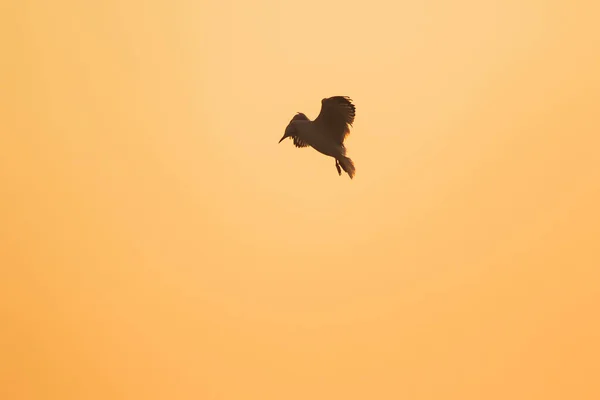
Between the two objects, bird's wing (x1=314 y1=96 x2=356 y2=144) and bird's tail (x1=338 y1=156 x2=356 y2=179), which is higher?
bird's wing (x1=314 y1=96 x2=356 y2=144)

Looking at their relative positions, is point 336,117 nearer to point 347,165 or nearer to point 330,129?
point 330,129

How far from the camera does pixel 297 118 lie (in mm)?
4957

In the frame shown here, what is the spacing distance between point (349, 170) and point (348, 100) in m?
0.52

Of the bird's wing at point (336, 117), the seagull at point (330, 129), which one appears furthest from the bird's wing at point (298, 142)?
the bird's wing at point (336, 117)

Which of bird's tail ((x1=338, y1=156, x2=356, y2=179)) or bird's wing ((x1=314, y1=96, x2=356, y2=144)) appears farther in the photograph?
bird's tail ((x1=338, y1=156, x2=356, y2=179))

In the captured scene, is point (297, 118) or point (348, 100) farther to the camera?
point (297, 118)

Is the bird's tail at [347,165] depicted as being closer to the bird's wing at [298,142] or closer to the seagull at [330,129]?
the seagull at [330,129]

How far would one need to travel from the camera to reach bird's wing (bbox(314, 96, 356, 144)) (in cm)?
462

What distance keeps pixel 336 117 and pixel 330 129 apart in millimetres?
108

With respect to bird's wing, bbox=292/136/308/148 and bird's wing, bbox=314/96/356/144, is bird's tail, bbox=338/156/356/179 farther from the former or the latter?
bird's wing, bbox=292/136/308/148

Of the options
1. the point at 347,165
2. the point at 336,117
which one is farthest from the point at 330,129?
the point at 347,165

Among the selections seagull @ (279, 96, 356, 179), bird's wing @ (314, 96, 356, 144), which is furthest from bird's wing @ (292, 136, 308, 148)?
bird's wing @ (314, 96, 356, 144)

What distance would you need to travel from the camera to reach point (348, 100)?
4605 millimetres

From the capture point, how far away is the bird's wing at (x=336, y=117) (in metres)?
4.62
